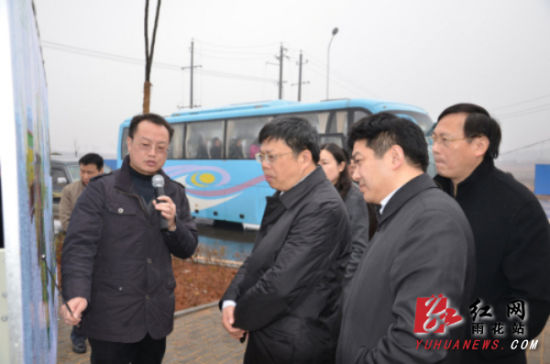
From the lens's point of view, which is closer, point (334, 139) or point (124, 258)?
point (124, 258)

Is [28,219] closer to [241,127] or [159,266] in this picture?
[159,266]

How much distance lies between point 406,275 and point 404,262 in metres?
0.04

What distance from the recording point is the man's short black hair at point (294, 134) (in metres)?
2.12

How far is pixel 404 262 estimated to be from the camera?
1.27 metres

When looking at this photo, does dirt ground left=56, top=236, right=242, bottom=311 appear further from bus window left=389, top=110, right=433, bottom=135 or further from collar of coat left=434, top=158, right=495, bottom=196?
bus window left=389, top=110, right=433, bottom=135

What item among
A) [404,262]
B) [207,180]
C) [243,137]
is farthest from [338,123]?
[404,262]

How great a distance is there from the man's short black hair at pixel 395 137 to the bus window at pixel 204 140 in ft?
35.9

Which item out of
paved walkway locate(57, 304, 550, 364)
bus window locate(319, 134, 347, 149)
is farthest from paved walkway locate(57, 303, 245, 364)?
bus window locate(319, 134, 347, 149)

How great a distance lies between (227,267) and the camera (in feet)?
23.8

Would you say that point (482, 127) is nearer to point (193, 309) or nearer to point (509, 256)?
point (509, 256)

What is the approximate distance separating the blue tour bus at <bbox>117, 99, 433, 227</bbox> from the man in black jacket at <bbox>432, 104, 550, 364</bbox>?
7587mm

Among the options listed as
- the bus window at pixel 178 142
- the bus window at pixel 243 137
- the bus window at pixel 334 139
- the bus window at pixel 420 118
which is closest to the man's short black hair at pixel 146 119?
the bus window at pixel 334 139

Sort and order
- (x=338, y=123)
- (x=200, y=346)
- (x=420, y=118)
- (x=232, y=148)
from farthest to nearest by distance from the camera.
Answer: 1. (x=232, y=148)
2. (x=338, y=123)
3. (x=420, y=118)
4. (x=200, y=346)

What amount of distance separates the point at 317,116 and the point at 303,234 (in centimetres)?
858
